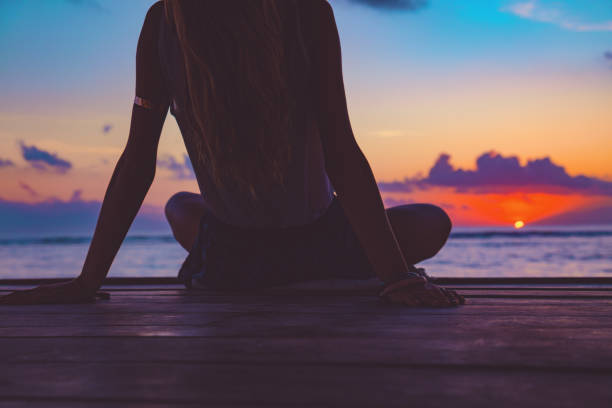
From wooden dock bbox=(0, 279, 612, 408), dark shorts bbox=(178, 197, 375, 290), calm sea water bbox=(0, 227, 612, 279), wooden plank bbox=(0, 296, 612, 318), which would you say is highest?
dark shorts bbox=(178, 197, 375, 290)

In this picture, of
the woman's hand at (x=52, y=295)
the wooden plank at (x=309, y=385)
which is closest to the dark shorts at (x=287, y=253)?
the woman's hand at (x=52, y=295)

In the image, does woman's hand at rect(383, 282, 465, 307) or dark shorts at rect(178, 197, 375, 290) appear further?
dark shorts at rect(178, 197, 375, 290)

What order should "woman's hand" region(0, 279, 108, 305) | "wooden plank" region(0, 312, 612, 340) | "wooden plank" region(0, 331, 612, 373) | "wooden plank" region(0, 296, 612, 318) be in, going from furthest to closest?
"woman's hand" region(0, 279, 108, 305) → "wooden plank" region(0, 296, 612, 318) → "wooden plank" region(0, 312, 612, 340) → "wooden plank" region(0, 331, 612, 373)

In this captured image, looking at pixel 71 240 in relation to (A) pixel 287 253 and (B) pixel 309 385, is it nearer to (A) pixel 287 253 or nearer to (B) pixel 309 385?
(A) pixel 287 253

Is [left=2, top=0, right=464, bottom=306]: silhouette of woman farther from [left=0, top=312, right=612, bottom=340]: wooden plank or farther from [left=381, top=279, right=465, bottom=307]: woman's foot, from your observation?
[left=0, top=312, right=612, bottom=340]: wooden plank

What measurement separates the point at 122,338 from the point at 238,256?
85cm

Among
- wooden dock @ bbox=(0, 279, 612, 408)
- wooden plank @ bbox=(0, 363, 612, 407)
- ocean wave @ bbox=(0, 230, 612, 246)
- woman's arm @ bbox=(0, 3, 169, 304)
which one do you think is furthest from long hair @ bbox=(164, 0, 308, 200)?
ocean wave @ bbox=(0, 230, 612, 246)

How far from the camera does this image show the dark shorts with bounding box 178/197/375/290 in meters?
1.90

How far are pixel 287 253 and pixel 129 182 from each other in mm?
601

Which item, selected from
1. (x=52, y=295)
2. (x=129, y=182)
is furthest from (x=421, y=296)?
(x=52, y=295)

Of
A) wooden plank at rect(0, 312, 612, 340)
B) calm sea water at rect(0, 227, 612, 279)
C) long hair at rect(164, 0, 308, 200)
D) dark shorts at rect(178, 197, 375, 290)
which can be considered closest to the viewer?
wooden plank at rect(0, 312, 612, 340)

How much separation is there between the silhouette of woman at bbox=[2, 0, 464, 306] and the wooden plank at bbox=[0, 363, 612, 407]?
73 cm

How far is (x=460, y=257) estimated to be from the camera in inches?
552

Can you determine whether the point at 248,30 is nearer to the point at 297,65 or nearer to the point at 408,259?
the point at 297,65
